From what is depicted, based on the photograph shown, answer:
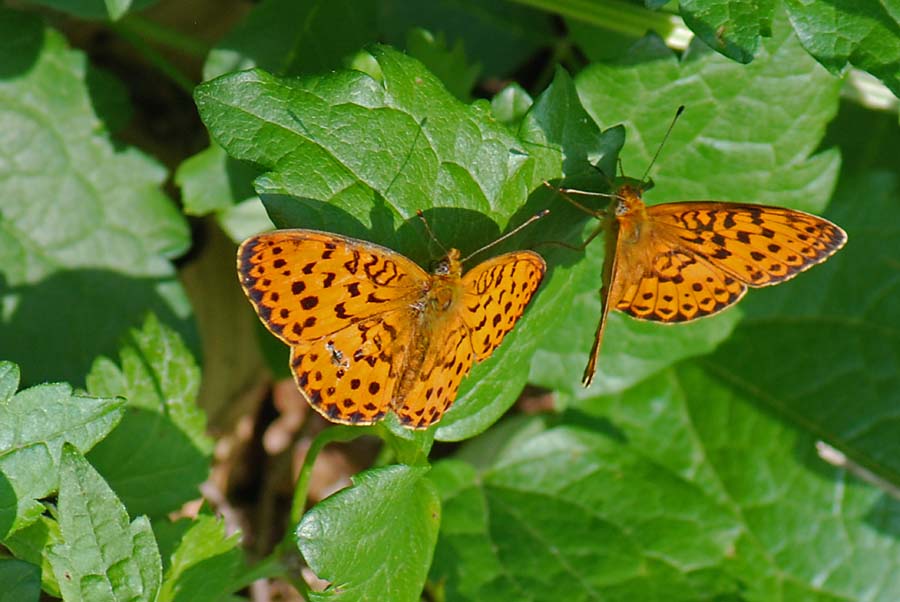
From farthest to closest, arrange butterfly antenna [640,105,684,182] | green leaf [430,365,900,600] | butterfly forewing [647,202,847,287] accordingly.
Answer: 1. green leaf [430,365,900,600]
2. butterfly antenna [640,105,684,182]
3. butterfly forewing [647,202,847,287]

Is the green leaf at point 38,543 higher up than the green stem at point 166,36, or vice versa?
the green stem at point 166,36

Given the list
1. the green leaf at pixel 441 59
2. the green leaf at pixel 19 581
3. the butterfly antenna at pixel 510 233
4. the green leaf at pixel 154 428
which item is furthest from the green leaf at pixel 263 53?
the green leaf at pixel 19 581

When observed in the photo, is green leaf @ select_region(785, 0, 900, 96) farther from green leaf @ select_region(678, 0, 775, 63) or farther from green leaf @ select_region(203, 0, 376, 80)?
green leaf @ select_region(203, 0, 376, 80)

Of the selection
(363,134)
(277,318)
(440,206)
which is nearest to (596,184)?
(440,206)

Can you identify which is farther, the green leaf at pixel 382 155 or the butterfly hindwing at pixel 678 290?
the butterfly hindwing at pixel 678 290

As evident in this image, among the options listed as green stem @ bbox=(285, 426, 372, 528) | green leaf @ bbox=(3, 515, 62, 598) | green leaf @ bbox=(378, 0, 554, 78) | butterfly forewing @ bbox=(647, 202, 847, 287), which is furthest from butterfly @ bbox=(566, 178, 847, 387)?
green leaf @ bbox=(378, 0, 554, 78)

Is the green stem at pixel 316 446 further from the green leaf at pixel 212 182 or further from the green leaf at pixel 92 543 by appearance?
the green leaf at pixel 212 182

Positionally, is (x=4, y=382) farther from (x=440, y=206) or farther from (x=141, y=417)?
(x=440, y=206)
